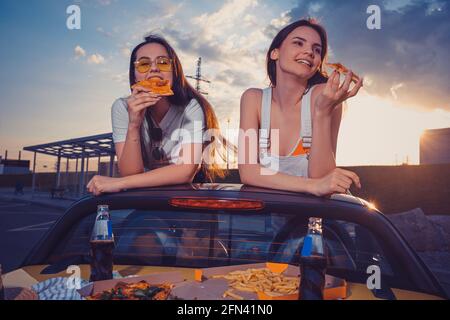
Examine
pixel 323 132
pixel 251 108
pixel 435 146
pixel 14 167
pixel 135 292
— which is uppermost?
pixel 435 146

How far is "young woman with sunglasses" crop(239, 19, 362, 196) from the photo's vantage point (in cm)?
257

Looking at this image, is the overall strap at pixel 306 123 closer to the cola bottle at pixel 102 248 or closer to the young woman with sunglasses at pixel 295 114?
the young woman with sunglasses at pixel 295 114

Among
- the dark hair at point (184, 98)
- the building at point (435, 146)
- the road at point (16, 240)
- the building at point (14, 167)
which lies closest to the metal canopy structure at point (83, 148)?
the road at point (16, 240)

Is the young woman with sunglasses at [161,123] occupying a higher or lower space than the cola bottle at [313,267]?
higher

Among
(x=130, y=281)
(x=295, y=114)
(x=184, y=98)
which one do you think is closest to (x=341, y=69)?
(x=295, y=114)

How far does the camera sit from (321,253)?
5.12ft

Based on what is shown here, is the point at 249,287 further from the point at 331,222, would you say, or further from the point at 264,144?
the point at 264,144

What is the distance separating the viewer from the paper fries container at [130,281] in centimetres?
148

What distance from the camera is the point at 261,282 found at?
1.55 m

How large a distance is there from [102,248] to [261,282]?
0.72 metres

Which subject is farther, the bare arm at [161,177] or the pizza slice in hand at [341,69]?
the pizza slice in hand at [341,69]

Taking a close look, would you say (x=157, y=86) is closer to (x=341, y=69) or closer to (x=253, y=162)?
(x=253, y=162)

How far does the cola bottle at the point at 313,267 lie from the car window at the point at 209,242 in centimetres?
37

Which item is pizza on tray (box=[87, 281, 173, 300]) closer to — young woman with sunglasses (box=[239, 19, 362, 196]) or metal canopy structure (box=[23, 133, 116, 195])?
young woman with sunglasses (box=[239, 19, 362, 196])
